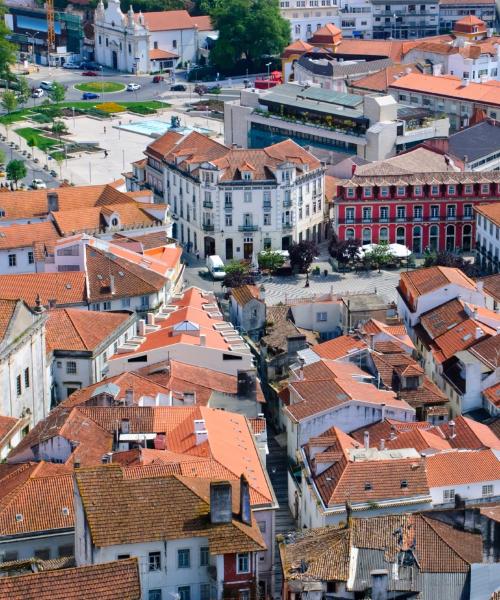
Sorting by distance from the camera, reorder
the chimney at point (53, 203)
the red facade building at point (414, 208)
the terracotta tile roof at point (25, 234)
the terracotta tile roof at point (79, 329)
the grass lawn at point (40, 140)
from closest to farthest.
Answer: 1. the terracotta tile roof at point (79, 329)
2. the terracotta tile roof at point (25, 234)
3. the chimney at point (53, 203)
4. the red facade building at point (414, 208)
5. the grass lawn at point (40, 140)

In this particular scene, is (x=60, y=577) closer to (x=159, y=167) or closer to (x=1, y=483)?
(x=1, y=483)

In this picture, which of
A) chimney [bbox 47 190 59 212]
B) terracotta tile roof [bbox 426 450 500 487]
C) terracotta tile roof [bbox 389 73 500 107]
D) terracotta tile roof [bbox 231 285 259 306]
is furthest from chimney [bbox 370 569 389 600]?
terracotta tile roof [bbox 389 73 500 107]

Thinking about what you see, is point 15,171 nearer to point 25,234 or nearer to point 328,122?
point 328,122

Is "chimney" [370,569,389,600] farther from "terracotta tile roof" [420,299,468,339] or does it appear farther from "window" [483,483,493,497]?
"terracotta tile roof" [420,299,468,339]

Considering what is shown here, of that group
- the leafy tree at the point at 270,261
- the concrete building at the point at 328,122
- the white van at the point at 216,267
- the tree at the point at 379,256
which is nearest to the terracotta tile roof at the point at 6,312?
the white van at the point at 216,267

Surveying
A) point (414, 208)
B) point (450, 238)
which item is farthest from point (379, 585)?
point (450, 238)

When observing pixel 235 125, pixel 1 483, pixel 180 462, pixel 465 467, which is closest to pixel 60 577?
pixel 180 462

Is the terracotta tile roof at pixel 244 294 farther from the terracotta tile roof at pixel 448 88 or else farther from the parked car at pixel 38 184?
the terracotta tile roof at pixel 448 88
